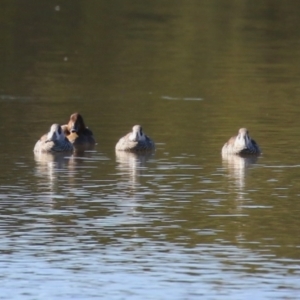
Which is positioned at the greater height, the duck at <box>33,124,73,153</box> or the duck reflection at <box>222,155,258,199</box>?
the duck at <box>33,124,73,153</box>

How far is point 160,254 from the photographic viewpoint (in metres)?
15.3

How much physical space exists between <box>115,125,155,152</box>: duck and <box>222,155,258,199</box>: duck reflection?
1390 mm

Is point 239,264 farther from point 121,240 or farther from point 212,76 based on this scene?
point 212,76

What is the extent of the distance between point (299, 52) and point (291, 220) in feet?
91.8

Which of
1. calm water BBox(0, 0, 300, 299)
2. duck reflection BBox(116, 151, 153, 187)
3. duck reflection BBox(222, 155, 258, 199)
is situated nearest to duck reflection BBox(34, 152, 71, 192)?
calm water BBox(0, 0, 300, 299)

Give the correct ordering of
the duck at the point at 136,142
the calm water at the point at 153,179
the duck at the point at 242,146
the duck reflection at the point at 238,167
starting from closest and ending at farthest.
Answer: the calm water at the point at 153,179 → the duck reflection at the point at 238,167 → the duck at the point at 242,146 → the duck at the point at 136,142

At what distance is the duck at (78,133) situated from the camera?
80.9 ft

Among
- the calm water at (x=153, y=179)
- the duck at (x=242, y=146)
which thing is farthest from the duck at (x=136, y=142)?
the duck at (x=242, y=146)

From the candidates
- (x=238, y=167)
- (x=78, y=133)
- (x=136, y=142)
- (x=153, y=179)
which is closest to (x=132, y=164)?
(x=136, y=142)

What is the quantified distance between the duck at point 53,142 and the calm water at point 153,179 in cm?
24

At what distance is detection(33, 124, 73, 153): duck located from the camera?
23625 millimetres

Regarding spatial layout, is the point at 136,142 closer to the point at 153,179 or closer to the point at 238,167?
the point at 238,167

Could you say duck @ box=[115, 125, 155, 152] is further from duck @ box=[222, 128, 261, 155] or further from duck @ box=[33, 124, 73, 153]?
duck @ box=[222, 128, 261, 155]

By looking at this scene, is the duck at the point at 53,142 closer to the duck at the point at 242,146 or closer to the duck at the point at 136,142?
the duck at the point at 136,142
